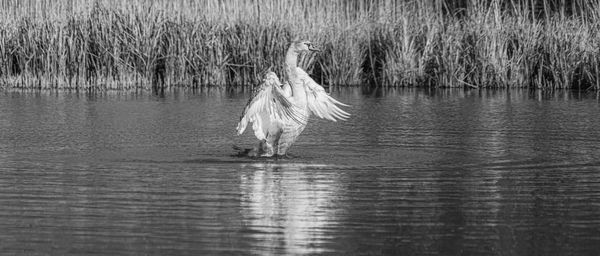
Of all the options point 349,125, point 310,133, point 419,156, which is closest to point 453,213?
point 419,156

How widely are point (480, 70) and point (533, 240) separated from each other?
14.6m

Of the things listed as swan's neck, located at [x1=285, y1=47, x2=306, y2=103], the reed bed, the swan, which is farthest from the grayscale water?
the reed bed

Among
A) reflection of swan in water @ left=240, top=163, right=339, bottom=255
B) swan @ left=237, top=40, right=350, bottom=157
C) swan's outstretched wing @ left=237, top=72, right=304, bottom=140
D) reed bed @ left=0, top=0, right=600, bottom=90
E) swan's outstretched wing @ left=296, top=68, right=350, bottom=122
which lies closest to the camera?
reflection of swan in water @ left=240, top=163, right=339, bottom=255

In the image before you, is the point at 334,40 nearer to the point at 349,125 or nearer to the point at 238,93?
the point at 238,93

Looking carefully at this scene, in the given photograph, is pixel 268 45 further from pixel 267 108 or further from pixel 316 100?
pixel 267 108

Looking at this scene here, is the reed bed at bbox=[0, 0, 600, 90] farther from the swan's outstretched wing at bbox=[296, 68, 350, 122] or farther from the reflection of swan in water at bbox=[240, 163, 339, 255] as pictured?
the reflection of swan in water at bbox=[240, 163, 339, 255]

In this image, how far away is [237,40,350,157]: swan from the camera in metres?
10.8

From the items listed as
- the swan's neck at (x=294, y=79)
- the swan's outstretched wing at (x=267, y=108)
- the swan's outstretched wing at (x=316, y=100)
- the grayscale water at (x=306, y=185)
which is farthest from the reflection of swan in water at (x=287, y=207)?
the swan's outstretched wing at (x=316, y=100)

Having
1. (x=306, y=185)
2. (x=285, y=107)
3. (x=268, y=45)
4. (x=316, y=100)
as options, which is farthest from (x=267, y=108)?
(x=268, y=45)

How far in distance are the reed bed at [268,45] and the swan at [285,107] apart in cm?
959

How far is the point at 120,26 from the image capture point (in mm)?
20734

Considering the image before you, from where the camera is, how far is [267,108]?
11250mm

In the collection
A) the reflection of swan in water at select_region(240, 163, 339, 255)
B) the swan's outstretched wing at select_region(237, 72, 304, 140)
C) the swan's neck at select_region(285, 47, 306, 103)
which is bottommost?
the reflection of swan in water at select_region(240, 163, 339, 255)

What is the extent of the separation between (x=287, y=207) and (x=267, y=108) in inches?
118
